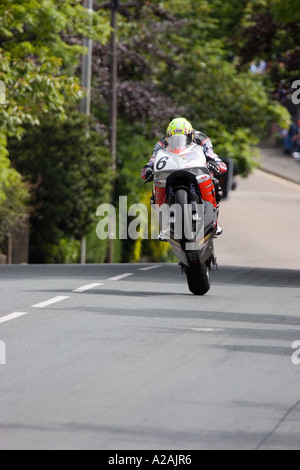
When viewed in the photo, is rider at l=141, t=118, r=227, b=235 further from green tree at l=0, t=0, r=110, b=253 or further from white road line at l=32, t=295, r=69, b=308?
→ green tree at l=0, t=0, r=110, b=253

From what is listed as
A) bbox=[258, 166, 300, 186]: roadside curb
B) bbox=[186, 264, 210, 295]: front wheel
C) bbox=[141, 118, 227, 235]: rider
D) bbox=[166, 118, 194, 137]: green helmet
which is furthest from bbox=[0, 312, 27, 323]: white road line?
bbox=[258, 166, 300, 186]: roadside curb

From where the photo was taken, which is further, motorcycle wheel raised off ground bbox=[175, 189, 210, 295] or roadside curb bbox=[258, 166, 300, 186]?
roadside curb bbox=[258, 166, 300, 186]

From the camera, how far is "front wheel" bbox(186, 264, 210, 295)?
13797 millimetres

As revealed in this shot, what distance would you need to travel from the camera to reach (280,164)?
77.4 meters

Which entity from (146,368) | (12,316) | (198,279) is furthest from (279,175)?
(146,368)

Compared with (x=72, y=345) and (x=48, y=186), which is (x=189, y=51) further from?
(x=72, y=345)

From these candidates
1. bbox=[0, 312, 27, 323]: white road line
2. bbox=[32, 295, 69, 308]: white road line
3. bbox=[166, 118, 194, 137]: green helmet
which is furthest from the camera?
bbox=[166, 118, 194, 137]: green helmet

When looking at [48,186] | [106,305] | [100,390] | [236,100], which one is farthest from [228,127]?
[100,390]

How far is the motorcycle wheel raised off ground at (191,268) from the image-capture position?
13.2 meters

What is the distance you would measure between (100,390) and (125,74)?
37.0 meters

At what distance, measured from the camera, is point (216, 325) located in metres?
11.2

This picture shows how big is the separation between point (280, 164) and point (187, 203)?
64636 millimetres

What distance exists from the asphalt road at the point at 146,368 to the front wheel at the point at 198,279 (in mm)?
130

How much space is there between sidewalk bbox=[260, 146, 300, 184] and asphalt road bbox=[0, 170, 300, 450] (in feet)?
199
